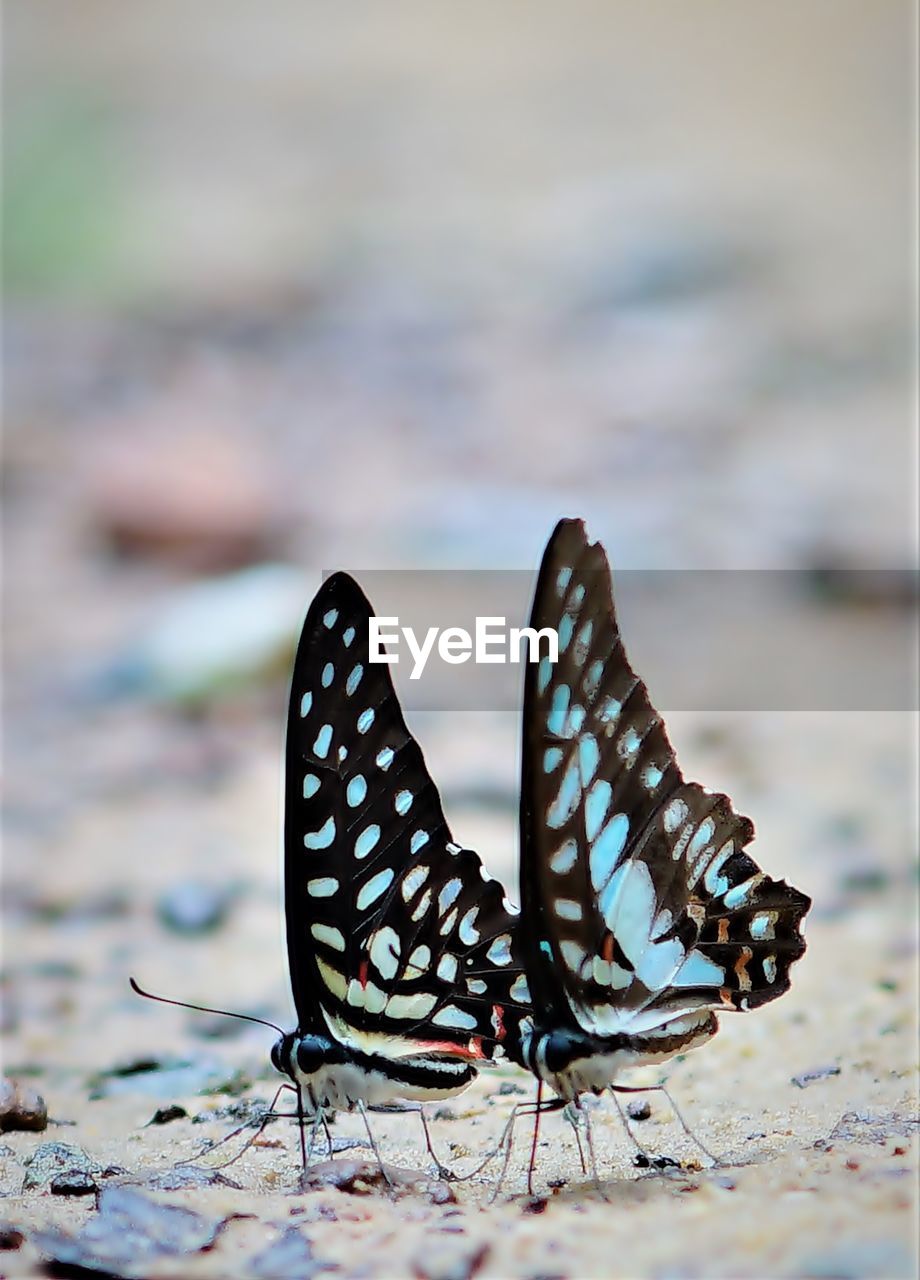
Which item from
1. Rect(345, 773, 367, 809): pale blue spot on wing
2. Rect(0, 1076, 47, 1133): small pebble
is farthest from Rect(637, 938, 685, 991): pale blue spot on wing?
Rect(0, 1076, 47, 1133): small pebble

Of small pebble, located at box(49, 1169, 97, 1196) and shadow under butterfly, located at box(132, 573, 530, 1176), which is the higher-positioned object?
shadow under butterfly, located at box(132, 573, 530, 1176)

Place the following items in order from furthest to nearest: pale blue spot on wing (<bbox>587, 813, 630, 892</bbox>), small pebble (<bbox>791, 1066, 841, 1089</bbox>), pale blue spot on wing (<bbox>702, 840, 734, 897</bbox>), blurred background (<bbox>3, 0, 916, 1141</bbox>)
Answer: blurred background (<bbox>3, 0, 916, 1141</bbox>), small pebble (<bbox>791, 1066, 841, 1089</bbox>), pale blue spot on wing (<bbox>702, 840, 734, 897</bbox>), pale blue spot on wing (<bbox>587, 813, 630, 892</bbox>)

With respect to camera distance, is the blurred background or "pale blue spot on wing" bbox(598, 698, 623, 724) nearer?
"pale blue spot on wing" bbox(598, 698, 623, 724)

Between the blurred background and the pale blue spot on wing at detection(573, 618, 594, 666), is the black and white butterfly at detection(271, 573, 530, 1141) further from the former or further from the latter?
the blurred background

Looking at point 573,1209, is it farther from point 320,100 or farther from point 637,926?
point 320,100

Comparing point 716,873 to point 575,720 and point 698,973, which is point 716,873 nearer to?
point 698,973

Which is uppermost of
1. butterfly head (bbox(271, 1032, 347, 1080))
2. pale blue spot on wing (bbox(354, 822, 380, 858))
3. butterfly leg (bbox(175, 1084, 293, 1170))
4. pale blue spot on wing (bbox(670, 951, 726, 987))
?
pale blue spot on wing (bbox(354, 822, 380, 858))

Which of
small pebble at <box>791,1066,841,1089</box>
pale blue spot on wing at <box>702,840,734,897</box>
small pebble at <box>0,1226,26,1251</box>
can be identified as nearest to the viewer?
small pebble at <box>0,1226,26,1251</box>
